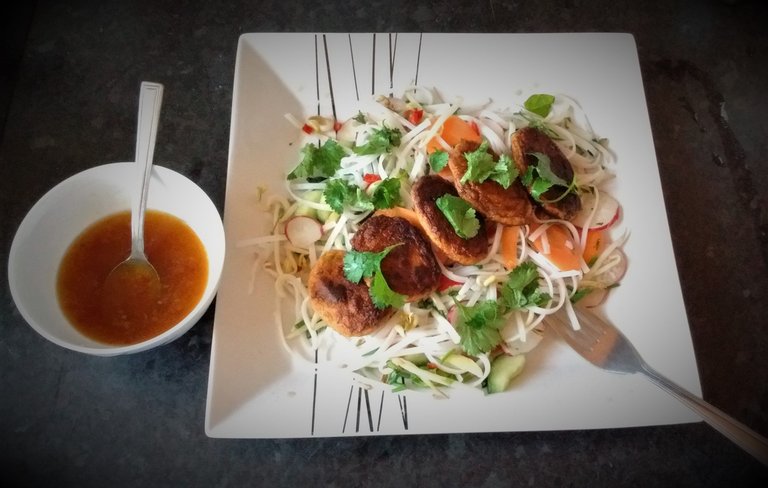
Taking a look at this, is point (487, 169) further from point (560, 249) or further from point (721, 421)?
point (721, 421)

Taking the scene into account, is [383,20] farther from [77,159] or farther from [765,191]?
[765,191]

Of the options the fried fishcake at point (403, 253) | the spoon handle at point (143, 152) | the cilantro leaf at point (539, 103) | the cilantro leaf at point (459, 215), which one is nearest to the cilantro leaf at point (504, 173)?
the cilantro leaf at point (459, 215)

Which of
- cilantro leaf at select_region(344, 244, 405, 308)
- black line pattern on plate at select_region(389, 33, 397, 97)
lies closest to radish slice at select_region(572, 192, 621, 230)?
cilantro leaf at select_region(344, 244, 405, 308)

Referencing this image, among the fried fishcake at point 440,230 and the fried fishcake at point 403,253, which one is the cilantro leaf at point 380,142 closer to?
the fried fishcake at point 440,230

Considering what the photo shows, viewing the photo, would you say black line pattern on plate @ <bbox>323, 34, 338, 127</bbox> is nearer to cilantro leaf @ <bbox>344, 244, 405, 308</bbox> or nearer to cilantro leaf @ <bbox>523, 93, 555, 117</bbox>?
cilantro leaf @ <bbox>344, 244, 405, 308</bbox>

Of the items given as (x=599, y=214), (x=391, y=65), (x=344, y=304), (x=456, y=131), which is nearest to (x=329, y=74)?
(x=391, y=65)
